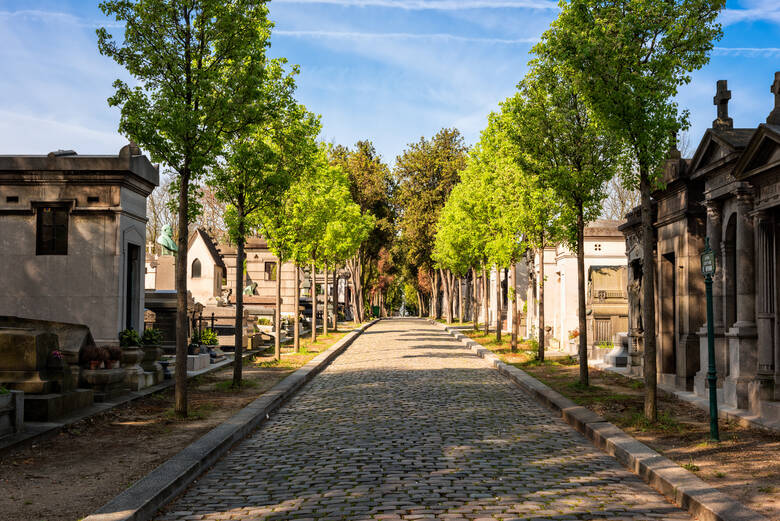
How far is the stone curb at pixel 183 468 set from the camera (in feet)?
20.0

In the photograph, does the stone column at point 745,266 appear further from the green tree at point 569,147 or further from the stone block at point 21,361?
the stone block at point 21,361

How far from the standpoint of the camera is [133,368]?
549 inches

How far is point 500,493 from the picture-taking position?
7.08 meters

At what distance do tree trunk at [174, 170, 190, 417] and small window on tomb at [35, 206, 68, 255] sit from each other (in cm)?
382

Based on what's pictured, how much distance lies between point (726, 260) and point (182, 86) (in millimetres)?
9878

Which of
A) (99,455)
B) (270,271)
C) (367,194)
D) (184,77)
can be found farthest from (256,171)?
(367,194)

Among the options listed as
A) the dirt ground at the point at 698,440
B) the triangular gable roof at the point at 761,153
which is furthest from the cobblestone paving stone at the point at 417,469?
the triangular gable roof at the point at 761,153

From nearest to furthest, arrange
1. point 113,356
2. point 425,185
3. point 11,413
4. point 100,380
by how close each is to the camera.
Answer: point 11,413, point 100,380, point 113,356, point 425,185

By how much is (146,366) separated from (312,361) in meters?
7.00

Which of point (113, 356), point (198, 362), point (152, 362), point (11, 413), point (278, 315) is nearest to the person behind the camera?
point (11, 413)

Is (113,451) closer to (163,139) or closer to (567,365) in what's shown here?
(163,139)

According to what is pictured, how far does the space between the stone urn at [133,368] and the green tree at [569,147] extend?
8814 millimetres

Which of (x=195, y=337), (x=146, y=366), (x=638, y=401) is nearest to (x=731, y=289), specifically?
(x=638, y=401)

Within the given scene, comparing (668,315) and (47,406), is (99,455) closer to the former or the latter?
(47,406)
